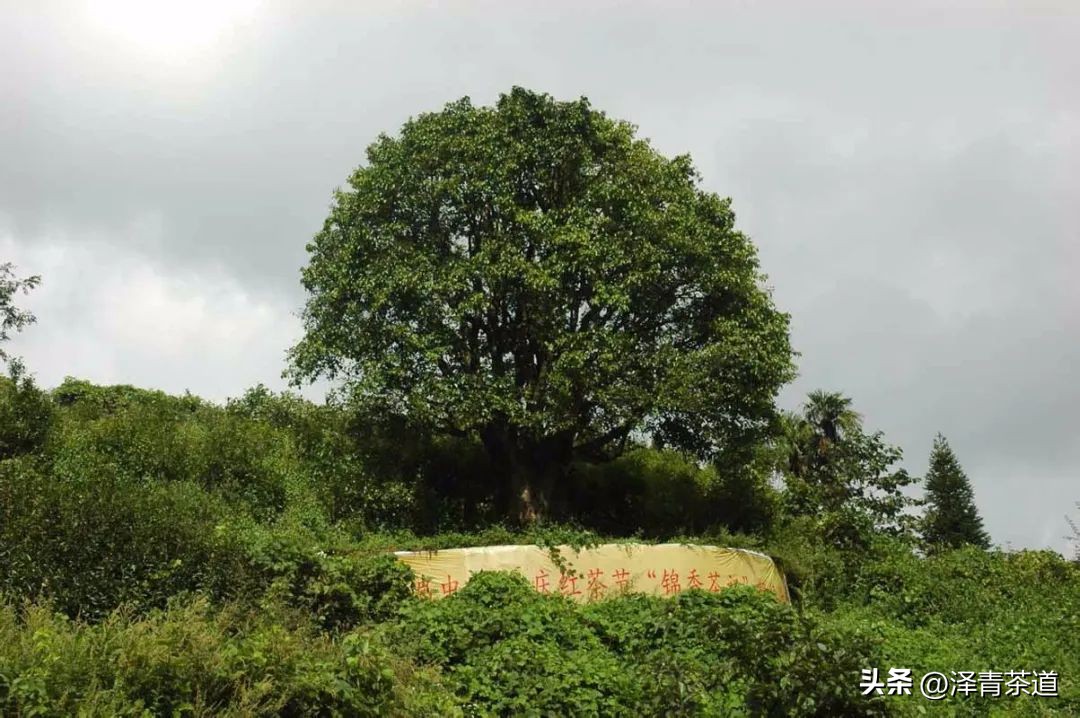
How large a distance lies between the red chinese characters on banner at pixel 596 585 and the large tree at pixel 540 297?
2.33 meters

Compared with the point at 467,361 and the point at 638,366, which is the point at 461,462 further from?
the point at 638,366

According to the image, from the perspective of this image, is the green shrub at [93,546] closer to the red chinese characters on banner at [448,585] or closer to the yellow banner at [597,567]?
the yellow banner at [597,567]

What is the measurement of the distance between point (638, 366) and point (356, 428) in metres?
5.14

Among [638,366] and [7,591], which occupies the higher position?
[638,366]

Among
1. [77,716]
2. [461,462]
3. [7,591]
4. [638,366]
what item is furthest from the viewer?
[461,462]

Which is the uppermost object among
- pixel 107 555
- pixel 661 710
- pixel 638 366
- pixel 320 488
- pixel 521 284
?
pixel 521 284

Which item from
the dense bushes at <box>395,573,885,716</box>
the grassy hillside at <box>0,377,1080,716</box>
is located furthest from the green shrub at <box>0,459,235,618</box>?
the dense bushes at <box>395,573,885,716</box>

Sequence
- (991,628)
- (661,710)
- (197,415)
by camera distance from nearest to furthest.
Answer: (661,710) < (991,628) < (197,415)

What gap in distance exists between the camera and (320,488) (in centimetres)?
1538

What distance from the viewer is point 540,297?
47.4ft

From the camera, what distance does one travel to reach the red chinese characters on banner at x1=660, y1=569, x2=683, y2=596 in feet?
43.1

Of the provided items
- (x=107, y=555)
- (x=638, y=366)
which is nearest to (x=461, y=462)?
(x=638, y=366)

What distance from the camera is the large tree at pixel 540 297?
14.2 m

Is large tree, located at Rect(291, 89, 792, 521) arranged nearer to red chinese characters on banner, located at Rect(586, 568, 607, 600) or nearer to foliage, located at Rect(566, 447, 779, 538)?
foliage, located at Rect(566, 447, 779, 538)
